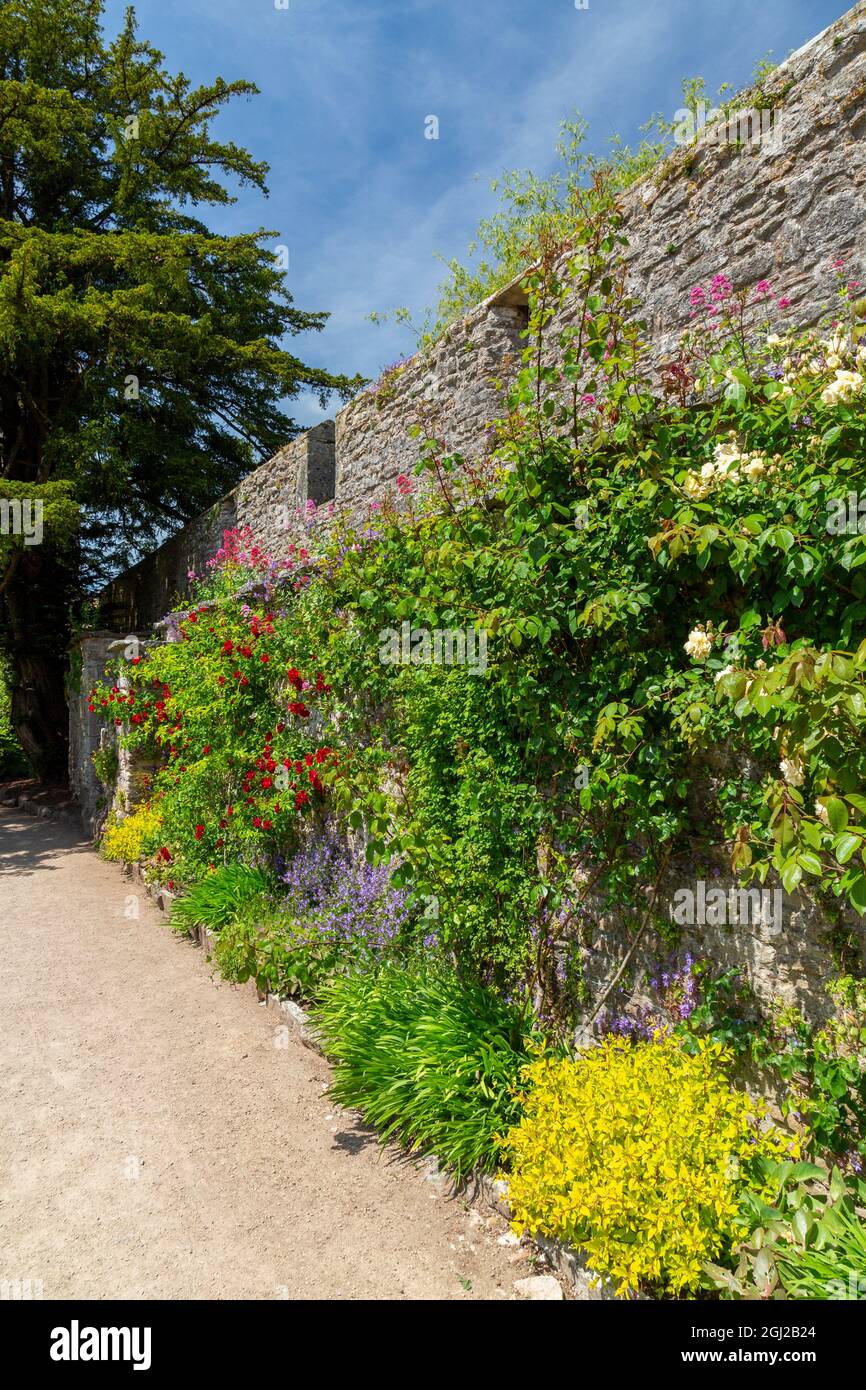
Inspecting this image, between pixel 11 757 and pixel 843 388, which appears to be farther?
pixel 11 757

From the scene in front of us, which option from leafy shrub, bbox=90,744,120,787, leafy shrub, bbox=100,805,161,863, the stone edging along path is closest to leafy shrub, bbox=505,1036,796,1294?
the stone edging along path

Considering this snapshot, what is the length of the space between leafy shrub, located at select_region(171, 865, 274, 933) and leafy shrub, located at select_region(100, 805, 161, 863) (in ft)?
6.09

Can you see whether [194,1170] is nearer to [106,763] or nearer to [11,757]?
[106,763]

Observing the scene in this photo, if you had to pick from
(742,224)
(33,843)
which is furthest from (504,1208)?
(33,843)

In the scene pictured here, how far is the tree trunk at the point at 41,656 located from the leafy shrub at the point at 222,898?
8820 millimetres

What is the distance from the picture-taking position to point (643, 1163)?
2.37 metres

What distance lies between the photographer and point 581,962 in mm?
3545

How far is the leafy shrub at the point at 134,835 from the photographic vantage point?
8172 millimetres

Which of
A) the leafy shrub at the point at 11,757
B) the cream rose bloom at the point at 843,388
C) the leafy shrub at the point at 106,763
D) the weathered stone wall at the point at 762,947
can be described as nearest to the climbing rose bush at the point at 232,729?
the leafy shrub at the point at 106,763

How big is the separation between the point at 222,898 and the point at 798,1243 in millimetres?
4676

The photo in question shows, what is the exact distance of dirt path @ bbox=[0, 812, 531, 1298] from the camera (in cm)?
271

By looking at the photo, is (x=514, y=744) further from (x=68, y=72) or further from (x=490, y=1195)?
(x=68, y=72)

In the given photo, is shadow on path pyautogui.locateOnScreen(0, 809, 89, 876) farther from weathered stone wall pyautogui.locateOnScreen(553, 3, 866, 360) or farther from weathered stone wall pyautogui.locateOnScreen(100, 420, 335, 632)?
weathered stone wall pyautogui.locateOnScreen(553, 3, 866, 360)

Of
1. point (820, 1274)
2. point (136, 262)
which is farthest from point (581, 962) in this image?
point (136, 262)
